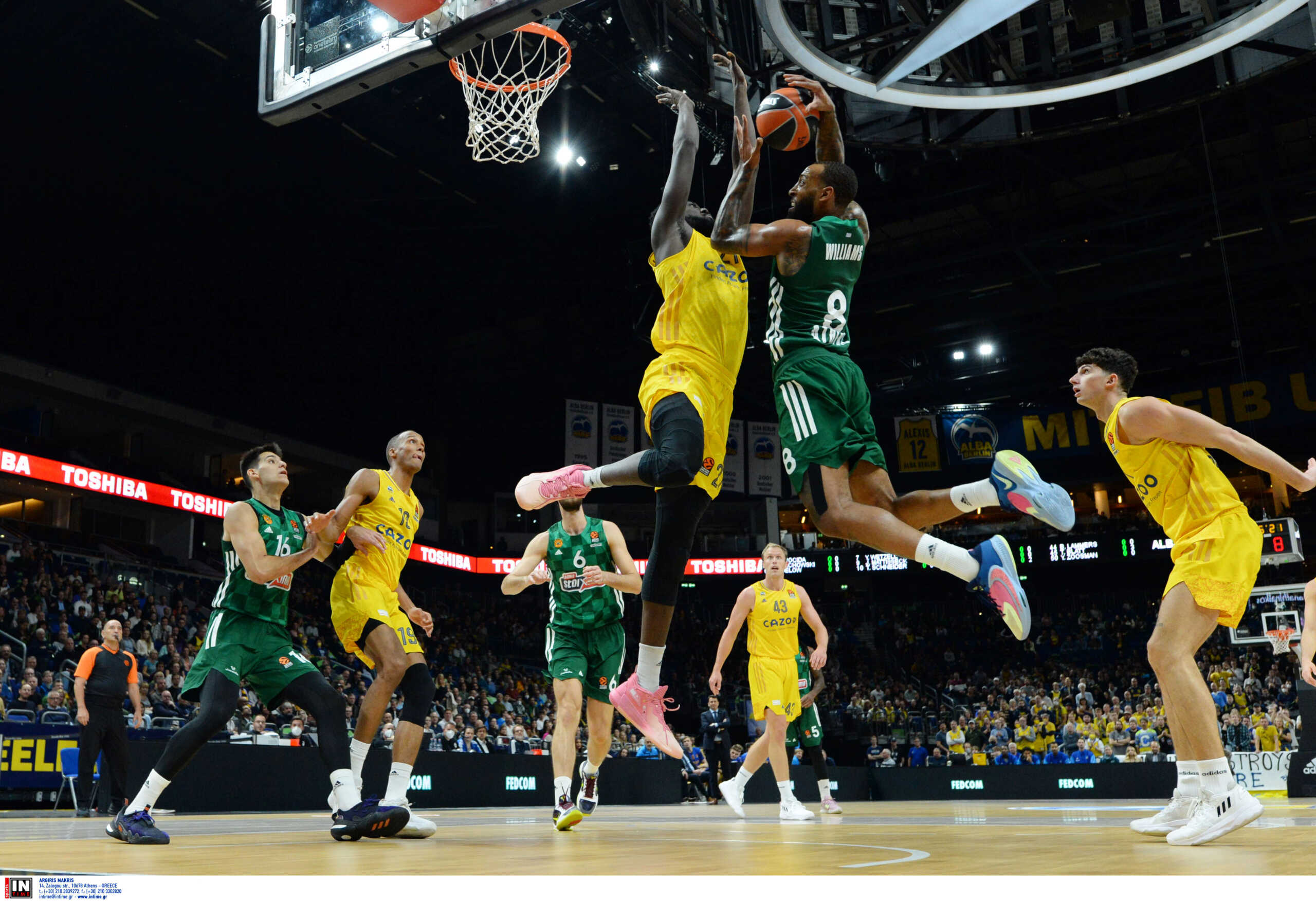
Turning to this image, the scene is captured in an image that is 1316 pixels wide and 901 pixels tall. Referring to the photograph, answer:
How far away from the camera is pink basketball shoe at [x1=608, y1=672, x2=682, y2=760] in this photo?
5727 mm

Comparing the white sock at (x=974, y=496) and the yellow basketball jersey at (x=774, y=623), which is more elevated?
the white sock at (x=974, y=496)

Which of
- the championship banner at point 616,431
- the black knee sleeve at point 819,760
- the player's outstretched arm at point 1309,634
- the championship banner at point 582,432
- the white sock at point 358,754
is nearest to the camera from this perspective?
the white sock at point 358,754

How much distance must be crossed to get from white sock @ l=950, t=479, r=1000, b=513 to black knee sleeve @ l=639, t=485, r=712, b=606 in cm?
118

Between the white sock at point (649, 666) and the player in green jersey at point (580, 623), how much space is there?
3.98ft

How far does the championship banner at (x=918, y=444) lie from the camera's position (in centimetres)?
2981

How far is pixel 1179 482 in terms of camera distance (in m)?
4.98

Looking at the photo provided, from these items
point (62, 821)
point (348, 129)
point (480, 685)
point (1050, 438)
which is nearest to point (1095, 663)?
point (1050, 438)

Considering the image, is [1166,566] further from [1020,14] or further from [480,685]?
[1020,14]

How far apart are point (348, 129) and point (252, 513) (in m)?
15.7

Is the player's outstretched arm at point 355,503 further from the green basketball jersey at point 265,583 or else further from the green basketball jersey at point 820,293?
the green basketball jersey at point 820,293

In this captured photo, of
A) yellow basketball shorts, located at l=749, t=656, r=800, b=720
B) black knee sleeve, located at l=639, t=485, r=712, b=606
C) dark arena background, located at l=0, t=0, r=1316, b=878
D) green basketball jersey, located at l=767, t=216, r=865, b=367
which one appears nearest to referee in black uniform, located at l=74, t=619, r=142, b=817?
dark arena background, located at l=0, t=0, r=1316, b=878

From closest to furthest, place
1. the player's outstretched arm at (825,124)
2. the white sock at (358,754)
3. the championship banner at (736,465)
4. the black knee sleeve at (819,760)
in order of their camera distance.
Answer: the player's outstretched arm at (825,124), the white sock at (358,754), the black knee sleeve at (819,760), the championship banner at (736,465)

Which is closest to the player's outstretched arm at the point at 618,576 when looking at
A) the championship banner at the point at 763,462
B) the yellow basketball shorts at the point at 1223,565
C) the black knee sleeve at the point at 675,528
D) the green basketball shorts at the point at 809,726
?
the black knee sleeve at the point at 675,528

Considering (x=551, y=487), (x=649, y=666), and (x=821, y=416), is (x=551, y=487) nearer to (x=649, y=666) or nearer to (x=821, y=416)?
(x=649, y=666)
